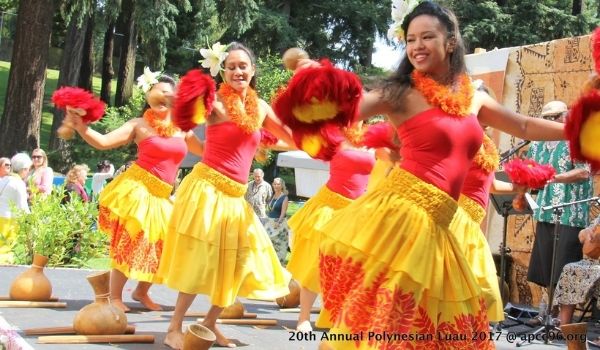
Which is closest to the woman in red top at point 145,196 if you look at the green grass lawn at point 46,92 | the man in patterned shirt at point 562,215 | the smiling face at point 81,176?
the man in patterned shirt at point 562,215

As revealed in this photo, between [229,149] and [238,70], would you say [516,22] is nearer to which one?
[238,70]

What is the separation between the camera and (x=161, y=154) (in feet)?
21.4

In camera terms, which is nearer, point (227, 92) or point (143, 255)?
point (227, 92)

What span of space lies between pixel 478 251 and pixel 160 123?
8.79 feet

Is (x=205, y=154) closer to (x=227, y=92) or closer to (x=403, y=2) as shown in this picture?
(x=227, y=92)

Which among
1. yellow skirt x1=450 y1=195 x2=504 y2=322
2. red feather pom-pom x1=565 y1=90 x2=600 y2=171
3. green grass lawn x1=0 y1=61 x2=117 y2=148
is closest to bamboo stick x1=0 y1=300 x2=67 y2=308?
yellow skirt x1=450 y1=195 x2=504 y2=322

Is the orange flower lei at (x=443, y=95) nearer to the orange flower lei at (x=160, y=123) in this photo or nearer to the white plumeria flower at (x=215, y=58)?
the white plumeria flower at (x=215, y=58)

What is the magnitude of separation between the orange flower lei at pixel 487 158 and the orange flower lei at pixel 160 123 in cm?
229

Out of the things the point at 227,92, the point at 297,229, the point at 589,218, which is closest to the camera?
the point at 227,92

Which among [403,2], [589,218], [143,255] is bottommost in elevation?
[143,255]

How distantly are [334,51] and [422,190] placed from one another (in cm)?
2459

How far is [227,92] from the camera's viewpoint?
541cm

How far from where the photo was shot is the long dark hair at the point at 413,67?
11.2ft

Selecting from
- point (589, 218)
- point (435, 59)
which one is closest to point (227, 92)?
point (435, 59)
